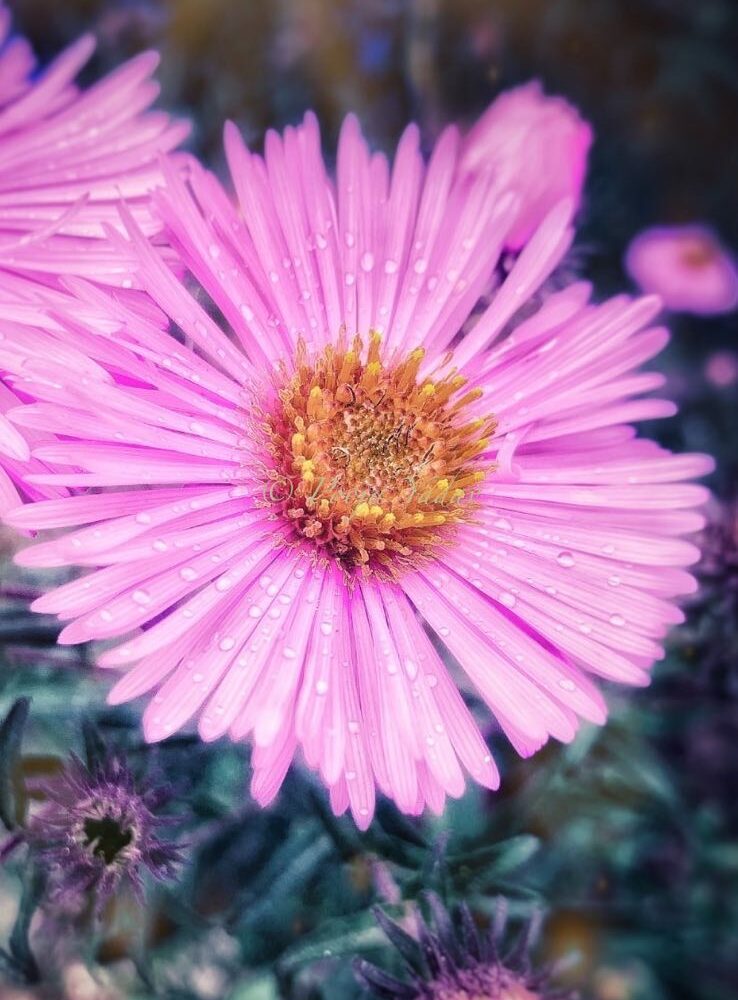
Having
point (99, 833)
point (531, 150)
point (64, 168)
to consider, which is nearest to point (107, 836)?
point (99, 833)

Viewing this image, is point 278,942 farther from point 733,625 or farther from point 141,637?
point 733,625

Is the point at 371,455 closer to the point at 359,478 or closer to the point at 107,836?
the point at 359,478

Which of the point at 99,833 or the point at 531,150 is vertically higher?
the point at 531,150

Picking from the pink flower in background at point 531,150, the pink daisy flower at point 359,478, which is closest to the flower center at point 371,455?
the pink daisy flower at point 359,478

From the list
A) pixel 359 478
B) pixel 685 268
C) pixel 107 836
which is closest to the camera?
pixel 107 836

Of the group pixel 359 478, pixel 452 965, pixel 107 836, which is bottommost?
pixel 452 965

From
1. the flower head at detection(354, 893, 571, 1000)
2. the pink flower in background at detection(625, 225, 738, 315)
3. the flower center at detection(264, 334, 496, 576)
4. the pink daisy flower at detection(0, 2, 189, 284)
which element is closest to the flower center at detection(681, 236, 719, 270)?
the pink flower in background at detection(625, 225, 738, 315)

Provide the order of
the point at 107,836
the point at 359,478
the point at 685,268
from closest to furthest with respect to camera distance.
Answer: the point at 107,836 → the point at 359,478 → the point at 685,268

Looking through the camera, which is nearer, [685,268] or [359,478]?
[359,478]
